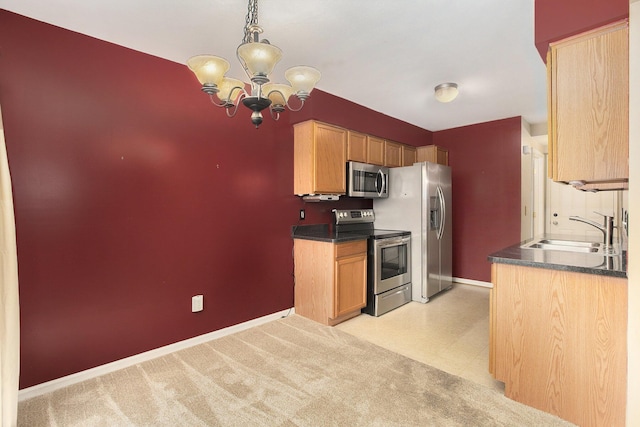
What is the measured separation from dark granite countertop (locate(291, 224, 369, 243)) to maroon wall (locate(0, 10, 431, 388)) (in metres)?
0.35

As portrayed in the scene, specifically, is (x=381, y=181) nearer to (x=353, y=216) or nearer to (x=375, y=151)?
(x=375, y=151)

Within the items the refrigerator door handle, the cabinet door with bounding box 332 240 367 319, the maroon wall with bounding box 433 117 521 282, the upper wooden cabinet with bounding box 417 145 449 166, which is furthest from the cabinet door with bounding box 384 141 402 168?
the cabinet door with bounding box 332 240 367 319

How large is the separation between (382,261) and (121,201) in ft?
8.45

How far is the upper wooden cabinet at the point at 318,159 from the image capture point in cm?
326

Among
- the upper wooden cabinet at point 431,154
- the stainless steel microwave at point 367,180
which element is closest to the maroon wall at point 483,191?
the upper wooden cabinet at point 431,154

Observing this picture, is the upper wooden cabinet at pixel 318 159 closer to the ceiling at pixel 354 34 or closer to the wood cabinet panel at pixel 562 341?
the ceiling at pixel 354 34

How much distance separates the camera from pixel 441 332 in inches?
117

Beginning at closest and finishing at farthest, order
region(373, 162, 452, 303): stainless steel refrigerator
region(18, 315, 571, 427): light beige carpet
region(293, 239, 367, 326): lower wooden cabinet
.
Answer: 1. region(18, 315, 571, 427): light beige carpet
2. region(293, 239, 367, 326): lower wooden cabinet
3. region(373, 162, 452, 303): stainless steel refrigerator

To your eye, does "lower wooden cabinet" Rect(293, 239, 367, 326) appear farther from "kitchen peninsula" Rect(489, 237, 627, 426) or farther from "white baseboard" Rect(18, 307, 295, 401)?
"kitchen peninsula" Rect(489, 237, 627, 426)

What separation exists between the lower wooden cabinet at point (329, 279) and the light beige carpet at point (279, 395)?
22.8 inches

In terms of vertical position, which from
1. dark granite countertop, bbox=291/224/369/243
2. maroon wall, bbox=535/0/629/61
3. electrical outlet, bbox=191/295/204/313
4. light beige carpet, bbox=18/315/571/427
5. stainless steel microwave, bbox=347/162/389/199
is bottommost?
light beige carpet, bbox=18/315/571/427

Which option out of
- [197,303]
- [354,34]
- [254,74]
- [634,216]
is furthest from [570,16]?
[197,303]

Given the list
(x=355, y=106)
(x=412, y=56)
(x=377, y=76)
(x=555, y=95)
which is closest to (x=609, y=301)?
(x=555, y=95)

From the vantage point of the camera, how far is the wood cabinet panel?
1554 mm
